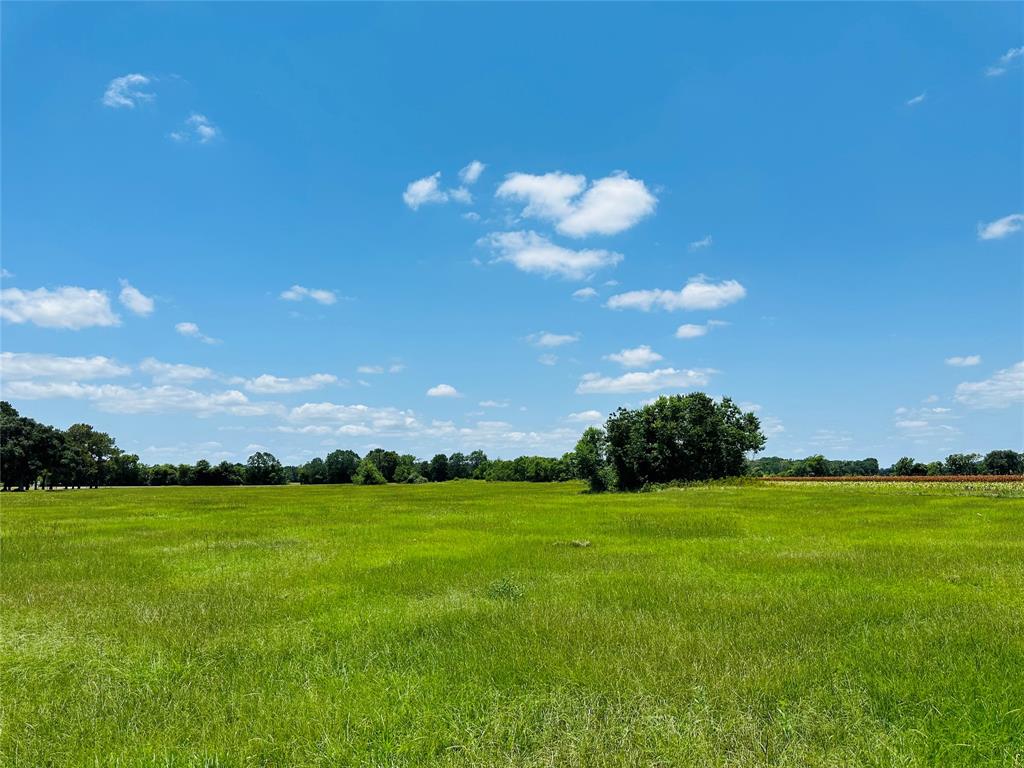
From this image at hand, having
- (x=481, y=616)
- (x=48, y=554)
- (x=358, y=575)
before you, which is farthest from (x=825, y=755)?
(x=48, y=554)

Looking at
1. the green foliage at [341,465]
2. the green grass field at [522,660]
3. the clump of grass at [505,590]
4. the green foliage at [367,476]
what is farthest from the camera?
the green foliage at [341,465]

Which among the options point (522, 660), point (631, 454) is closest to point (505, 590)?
point (522, 660)

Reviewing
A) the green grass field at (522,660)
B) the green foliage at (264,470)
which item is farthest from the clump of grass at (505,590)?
the green foliage at (264,470)

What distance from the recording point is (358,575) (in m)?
13.7

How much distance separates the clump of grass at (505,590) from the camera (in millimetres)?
11031

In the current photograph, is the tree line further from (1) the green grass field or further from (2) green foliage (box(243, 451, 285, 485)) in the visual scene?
(1) the green grass field

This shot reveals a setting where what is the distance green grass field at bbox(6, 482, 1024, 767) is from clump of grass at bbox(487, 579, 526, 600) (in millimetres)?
65

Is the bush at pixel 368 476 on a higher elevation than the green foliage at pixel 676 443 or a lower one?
lower

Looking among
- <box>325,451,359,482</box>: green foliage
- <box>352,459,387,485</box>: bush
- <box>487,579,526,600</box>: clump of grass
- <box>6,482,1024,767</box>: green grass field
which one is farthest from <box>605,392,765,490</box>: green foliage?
<box>325,451,359,482</box>: green foliage

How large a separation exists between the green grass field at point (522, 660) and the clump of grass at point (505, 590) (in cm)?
7

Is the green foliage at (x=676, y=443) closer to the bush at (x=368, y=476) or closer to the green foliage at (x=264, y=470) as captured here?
the bush at (x=368, y=476)

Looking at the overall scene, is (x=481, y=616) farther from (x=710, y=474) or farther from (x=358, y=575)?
(x=710, y=474)

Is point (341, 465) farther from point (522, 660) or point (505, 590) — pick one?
point (522, 660)

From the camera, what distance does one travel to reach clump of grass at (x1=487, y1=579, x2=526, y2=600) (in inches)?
Answer: 434
